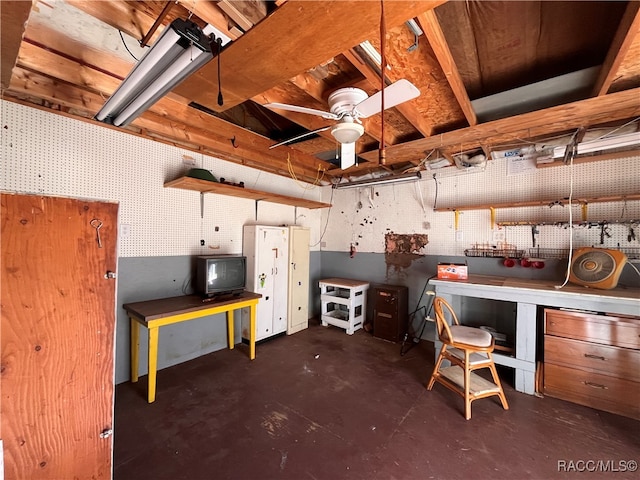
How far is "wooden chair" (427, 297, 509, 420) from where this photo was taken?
7.34ft

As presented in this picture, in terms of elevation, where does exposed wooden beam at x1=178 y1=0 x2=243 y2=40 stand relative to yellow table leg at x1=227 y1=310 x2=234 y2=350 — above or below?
above

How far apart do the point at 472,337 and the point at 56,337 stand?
2.89 metres

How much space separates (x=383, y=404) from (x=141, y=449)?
1.93 m

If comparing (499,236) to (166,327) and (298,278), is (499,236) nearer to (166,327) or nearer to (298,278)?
(298,278)

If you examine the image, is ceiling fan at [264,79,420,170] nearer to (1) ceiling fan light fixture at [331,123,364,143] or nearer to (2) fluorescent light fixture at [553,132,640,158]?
(1) ceiling fan light fixture at [331,123,364,143]

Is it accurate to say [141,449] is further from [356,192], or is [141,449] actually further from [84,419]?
[356,192]

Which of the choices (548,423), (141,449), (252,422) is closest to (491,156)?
(548,423)

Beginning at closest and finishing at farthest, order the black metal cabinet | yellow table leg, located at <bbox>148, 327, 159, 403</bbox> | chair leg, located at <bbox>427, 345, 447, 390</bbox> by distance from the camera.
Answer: yellow table leg, located at <bbox>148, 327, 159, 403</bbox> → chair leg, located at <bbox>427, 345, 447, 390</bbox> → the black metal cabinet

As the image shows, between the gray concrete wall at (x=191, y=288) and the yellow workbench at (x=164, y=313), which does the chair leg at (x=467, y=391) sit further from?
the yellow workbench at (x=164, y=313)

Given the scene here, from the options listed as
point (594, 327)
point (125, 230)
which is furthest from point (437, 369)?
point (125, 230)

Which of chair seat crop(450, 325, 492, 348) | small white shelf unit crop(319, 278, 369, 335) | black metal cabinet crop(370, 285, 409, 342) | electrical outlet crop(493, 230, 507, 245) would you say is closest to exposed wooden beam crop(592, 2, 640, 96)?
electrical outlet crop(493, 230, 507, 245)

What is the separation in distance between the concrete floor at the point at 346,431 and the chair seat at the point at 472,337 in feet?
1.98

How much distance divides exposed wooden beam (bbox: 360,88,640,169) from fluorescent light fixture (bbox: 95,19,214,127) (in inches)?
92.3

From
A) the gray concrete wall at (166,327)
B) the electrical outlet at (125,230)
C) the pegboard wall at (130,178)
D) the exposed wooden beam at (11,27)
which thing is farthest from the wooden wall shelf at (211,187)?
the exposed wooden beam at (11,27)
